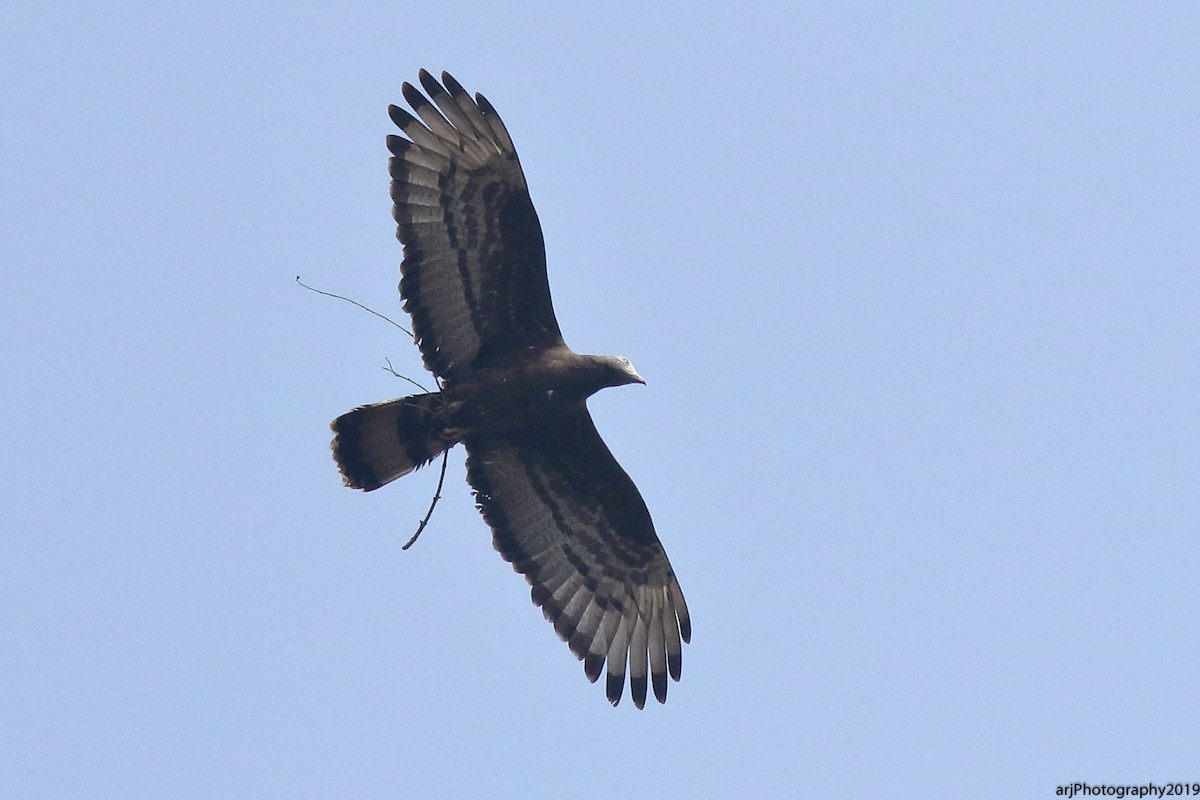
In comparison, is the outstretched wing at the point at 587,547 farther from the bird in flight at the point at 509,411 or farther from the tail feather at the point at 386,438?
the tail feather at the point at 386,438

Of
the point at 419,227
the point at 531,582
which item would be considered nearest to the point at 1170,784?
the point at 531,582

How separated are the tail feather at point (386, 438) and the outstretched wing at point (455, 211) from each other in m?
0.38

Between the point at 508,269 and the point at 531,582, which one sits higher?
the point at 508,269

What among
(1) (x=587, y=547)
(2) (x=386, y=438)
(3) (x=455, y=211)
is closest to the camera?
(3) (x=455, y=211)

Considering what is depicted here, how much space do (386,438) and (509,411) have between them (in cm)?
102

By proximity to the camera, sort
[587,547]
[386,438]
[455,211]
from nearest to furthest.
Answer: [455,211] → [386,438] → [587,547]

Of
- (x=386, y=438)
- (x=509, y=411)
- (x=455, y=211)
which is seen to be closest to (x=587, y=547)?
(x=509, y=411)

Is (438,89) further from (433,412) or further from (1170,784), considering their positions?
(1170,784)

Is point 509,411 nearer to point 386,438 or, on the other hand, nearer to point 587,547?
point 386,438

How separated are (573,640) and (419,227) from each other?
3715mm

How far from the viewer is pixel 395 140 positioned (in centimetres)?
1142

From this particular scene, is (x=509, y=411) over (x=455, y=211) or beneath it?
beneath

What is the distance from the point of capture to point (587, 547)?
12.5m

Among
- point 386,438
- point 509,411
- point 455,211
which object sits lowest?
point 386,438
